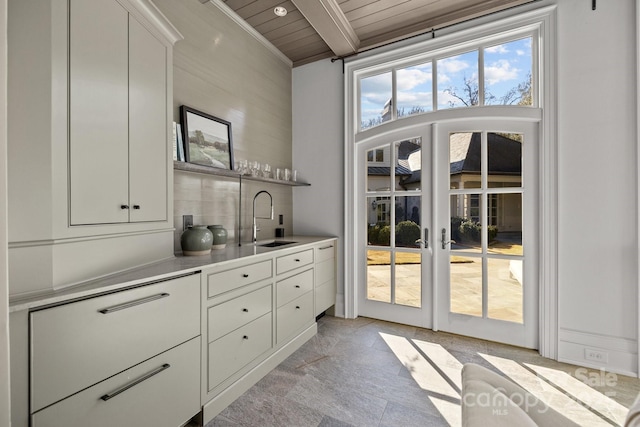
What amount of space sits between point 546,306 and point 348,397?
1821 millimetres

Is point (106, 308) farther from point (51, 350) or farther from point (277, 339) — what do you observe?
point (277, 339)

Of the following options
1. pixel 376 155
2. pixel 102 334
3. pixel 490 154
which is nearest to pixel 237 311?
pixel 102 334

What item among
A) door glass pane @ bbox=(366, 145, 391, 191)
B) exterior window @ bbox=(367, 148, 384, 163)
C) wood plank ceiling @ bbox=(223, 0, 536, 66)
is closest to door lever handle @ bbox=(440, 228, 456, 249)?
door glass pane @ bbox=(366, 145, 391, 191)

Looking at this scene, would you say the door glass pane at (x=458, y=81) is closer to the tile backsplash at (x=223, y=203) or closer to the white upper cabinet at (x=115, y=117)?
the tile backsplash at (x=223, y=203)

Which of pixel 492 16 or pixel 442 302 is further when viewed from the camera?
pixel 442 302

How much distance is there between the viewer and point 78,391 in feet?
3.58

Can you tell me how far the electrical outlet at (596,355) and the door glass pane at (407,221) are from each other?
148 cm

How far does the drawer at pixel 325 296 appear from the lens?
114 inches

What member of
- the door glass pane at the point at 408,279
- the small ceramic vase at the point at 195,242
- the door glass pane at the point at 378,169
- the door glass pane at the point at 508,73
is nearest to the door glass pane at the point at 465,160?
the door glass pane at the point at 508,73

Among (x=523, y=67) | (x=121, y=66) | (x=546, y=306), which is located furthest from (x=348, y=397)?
(x=523, y=67)

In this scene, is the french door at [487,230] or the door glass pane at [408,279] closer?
the french door at [487,230]

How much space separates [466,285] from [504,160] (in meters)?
1.21

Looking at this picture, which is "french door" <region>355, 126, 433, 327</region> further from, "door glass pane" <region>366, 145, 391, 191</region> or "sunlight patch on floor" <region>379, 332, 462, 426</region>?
"sunlight patch on floor" <region>379, 332, 462, 426</region>

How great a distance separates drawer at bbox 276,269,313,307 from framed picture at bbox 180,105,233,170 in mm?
1138
